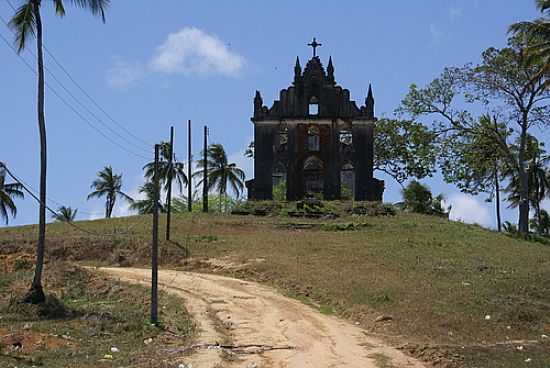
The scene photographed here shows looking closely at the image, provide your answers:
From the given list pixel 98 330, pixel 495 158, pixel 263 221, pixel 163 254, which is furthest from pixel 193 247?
pixel 495 158

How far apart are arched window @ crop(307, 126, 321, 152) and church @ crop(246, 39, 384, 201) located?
9 cm

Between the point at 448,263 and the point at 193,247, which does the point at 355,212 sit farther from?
the point at 448,263

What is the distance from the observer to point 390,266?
30.4m

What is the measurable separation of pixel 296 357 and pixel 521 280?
36.6 feet

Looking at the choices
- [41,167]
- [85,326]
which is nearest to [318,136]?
[41,167]

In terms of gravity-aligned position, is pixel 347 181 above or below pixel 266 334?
above

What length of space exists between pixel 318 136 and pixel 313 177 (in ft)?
8.96

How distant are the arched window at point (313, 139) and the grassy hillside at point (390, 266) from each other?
9758 mm

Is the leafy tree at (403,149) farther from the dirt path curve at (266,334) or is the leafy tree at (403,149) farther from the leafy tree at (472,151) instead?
the dirt path curve at (266,334)

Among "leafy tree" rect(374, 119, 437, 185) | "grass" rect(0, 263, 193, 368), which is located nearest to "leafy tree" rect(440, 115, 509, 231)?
"leafy tree" rect(374, 119, 437, 185)

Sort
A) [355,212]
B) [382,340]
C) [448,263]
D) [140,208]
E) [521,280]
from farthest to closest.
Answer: [140,208] → [355,212] → [448,263] → [521,280] → [382,340]

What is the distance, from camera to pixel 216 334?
21.3 m

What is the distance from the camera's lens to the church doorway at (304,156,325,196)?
56.8 meters

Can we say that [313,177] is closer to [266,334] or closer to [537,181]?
[537,181]
